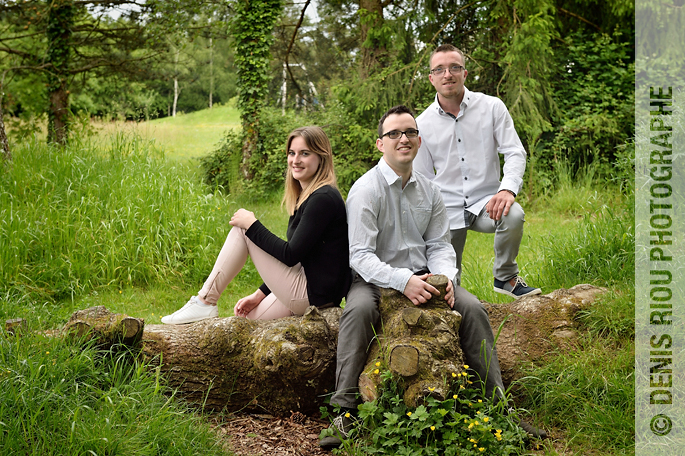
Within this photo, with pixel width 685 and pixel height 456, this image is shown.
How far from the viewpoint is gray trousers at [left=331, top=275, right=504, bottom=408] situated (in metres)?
2.80

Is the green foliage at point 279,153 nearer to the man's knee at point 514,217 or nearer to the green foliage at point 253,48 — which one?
the green foliage at point 253,48

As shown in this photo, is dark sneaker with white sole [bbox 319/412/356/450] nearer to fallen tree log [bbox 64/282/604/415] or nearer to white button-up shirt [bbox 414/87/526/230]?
fallen tree log [bbox 64/282/604/415]

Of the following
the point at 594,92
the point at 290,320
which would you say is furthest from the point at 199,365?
the point at 594,92

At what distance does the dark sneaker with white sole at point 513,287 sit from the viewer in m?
3.93

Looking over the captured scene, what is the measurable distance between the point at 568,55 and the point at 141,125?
7511mm


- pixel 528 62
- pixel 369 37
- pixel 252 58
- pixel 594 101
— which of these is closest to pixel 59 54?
pixel 252 58

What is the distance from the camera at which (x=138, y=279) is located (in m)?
5.76

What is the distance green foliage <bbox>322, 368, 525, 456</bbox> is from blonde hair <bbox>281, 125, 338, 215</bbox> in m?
1.13

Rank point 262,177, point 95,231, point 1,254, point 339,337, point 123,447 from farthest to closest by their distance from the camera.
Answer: point 262,177 → point 95,231 → point 1,254 → point 339,337 → point 123,447

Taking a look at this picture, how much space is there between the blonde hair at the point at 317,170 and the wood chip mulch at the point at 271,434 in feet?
4.06

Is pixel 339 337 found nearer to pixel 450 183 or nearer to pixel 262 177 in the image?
pixel 450 183

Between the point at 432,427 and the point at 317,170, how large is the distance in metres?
1.63

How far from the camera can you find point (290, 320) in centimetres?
320

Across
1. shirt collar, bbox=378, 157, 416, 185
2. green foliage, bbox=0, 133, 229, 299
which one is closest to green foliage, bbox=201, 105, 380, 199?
green foliage, bbox=0, 133, 229, 299
